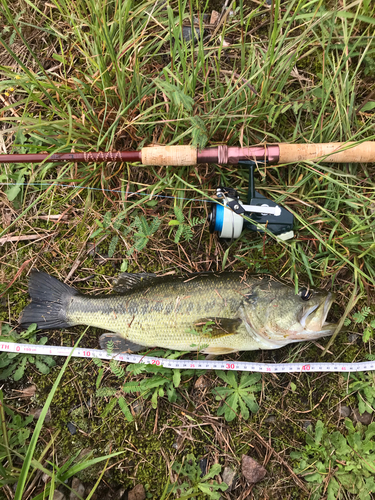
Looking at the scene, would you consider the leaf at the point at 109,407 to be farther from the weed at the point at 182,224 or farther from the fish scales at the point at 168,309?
the weed at the point at 182,224

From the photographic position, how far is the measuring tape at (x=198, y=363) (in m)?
3.22

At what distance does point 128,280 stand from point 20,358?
1.33 metres

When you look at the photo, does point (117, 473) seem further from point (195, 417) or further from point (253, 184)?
point (253, 184)

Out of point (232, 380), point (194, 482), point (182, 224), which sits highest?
point (182, 224)

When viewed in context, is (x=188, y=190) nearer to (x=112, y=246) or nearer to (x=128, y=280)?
(x=112, y=246)

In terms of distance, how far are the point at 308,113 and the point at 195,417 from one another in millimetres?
3212

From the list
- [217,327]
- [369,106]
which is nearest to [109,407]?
[217,327]

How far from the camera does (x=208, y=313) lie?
3029 millimetres

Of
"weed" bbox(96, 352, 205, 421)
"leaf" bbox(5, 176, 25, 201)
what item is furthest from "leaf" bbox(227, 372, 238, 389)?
"leaf" bbox(5, 176, 25, 201)

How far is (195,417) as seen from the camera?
326cm

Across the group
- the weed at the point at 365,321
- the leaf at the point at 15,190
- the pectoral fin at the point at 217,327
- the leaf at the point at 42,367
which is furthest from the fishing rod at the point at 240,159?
the leaf at the point at 42,367

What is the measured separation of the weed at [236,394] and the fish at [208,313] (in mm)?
328

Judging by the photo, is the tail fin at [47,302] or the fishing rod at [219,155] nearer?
the fishing rod at [219,155]

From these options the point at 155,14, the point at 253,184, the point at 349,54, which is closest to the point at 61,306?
the point at 253,184
